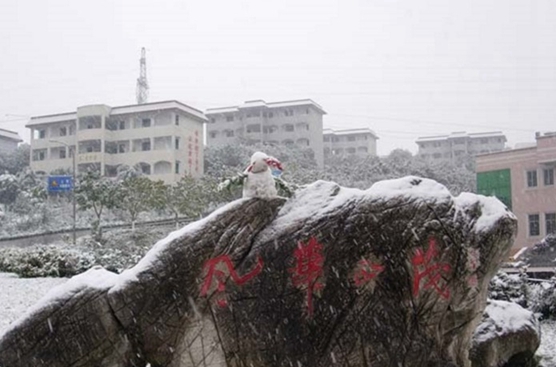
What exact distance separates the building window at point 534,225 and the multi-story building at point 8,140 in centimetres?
3889

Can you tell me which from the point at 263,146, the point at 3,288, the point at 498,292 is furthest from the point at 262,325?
the point at 263,146

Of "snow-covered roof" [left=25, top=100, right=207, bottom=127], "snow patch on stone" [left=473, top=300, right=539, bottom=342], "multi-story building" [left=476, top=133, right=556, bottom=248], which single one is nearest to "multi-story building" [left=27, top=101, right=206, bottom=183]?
"snow-covered roof" [left=25, top=100, right=207, bottom=127]

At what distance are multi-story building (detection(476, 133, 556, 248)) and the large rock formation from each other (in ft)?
66.2

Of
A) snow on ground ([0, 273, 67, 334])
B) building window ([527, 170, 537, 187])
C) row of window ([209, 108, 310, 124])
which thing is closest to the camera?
snow on ground ([0, 273, 67, 334])

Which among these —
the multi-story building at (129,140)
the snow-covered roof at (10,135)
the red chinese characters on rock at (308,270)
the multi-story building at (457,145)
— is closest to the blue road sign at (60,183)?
the multi-story building at (129,140)

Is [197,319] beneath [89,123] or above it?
beneath

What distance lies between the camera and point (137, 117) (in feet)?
125

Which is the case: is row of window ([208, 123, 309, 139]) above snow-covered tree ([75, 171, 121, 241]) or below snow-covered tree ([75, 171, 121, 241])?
above

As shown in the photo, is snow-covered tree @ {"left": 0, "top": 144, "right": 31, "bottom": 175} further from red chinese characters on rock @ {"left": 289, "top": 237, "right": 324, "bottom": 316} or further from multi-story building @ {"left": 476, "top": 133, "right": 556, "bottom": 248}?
red chinese characters on rock @ {"left": 289, "top": 237, "right": 324, "bottom": 316}

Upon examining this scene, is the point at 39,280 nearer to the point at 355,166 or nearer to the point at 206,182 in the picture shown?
the point at 206,182

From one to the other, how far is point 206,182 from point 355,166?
14224 millimetres

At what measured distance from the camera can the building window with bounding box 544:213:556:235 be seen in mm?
24000

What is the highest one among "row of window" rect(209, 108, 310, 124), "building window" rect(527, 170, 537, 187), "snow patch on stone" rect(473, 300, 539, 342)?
"row of window" rect(209, 108, 310, 124)

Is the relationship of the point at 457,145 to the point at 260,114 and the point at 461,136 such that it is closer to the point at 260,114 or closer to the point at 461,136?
the point at 461,136
